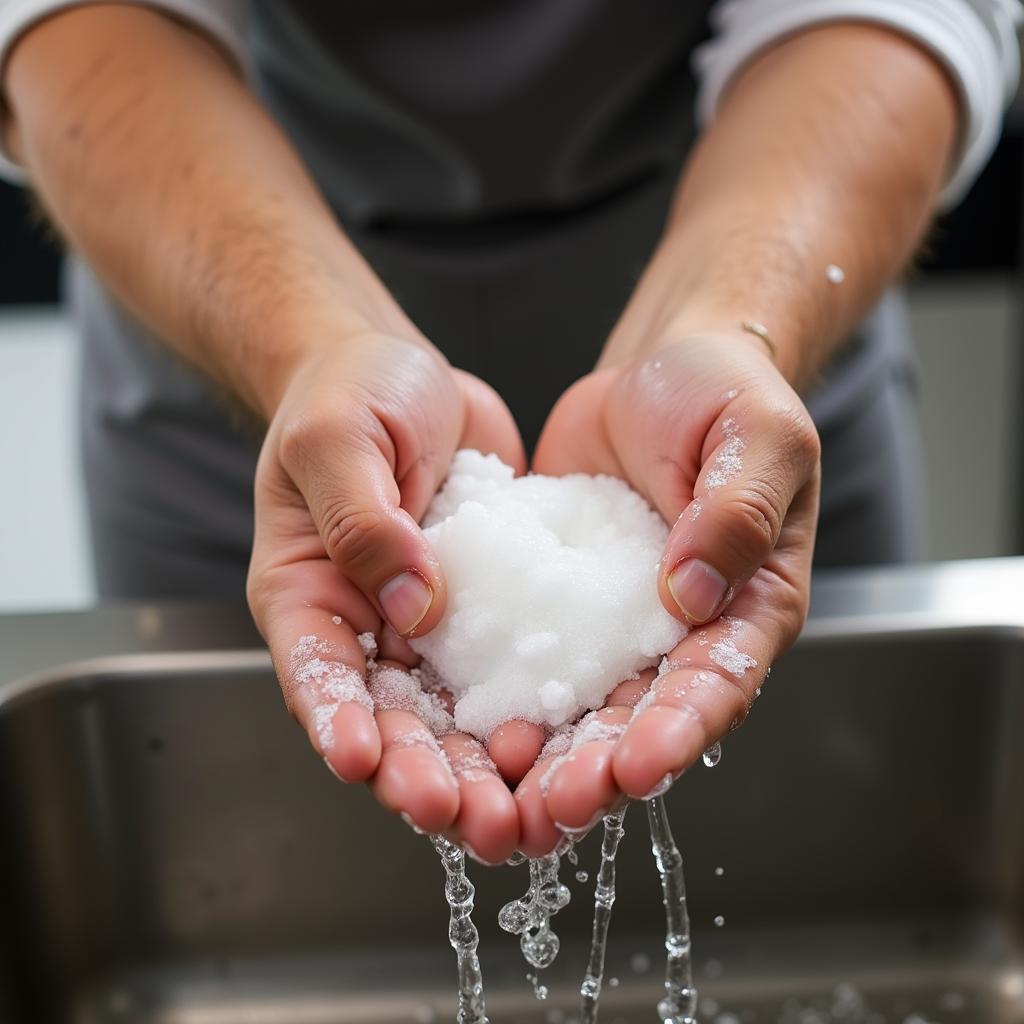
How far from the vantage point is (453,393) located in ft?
2.24

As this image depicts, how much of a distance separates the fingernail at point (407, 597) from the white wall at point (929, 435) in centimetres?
128

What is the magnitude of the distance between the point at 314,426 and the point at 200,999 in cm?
41

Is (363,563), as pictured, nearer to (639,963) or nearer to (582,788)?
(582,788)

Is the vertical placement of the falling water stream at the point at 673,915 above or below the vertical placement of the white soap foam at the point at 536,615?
below

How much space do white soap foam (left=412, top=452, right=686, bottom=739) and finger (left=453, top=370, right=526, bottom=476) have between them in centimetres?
8

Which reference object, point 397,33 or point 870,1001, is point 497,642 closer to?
point 870,1001

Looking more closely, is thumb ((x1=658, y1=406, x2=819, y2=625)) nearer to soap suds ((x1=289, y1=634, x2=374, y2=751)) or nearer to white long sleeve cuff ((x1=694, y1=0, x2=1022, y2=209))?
soap suds ((x1=289, y1=634, x2=374, y2=751))

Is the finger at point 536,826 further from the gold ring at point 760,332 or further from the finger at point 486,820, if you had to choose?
the gold ring at point 760,332

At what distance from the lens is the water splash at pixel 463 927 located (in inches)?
20.7

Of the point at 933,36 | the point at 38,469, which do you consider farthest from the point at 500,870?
the point at 38,469

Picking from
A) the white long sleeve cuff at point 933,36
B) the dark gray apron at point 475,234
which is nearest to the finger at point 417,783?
the dark gray apron at point 475,234

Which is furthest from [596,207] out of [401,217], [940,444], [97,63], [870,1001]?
[940,444]

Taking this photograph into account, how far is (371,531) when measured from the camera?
541mm

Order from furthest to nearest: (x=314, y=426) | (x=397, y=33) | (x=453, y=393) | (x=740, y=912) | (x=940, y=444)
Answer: (x=940, y=444)
(x=397, y=33)
(x=740, y=912)
(x=453, y=393)
(x=314, y=426)
